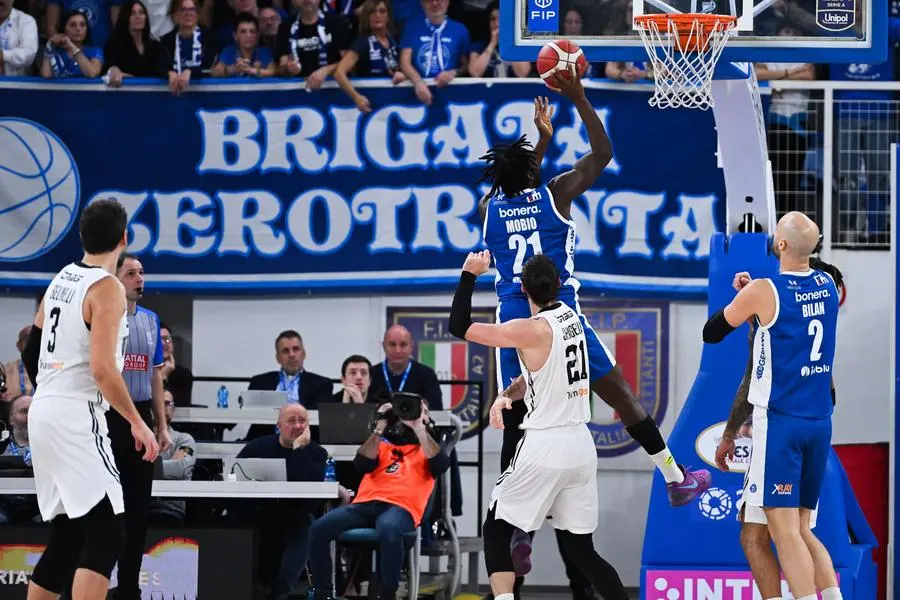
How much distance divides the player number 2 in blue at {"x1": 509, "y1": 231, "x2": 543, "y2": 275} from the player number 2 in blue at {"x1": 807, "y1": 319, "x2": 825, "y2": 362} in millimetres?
1409

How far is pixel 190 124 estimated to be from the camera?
37.1ft

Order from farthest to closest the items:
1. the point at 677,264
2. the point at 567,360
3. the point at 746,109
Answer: the point at 677,264
the point at 746,109
the point at 567,360

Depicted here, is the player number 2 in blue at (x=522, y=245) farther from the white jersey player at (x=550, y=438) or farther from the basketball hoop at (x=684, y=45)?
the basketball hoop at (x=684, y=45)

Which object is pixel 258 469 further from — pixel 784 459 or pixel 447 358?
pixel 784 459

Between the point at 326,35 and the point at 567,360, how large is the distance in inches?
224

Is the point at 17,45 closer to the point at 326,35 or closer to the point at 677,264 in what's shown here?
the point at 326,35

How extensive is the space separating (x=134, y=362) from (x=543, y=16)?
116 inches

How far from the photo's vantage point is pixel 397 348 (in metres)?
10.3

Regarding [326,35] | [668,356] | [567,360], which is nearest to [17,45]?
[326,35]

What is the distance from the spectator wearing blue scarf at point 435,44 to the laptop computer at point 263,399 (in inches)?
109

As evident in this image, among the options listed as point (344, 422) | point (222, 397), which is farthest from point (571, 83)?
point (222, 397)

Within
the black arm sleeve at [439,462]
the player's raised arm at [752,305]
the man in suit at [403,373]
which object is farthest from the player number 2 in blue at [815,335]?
the man in suit at [403,373]

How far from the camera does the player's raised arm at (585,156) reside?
6.93m

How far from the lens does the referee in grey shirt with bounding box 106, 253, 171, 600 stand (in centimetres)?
632
